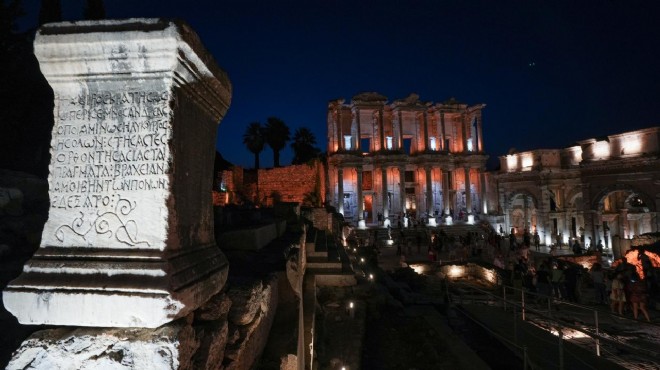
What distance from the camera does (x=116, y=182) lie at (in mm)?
1788

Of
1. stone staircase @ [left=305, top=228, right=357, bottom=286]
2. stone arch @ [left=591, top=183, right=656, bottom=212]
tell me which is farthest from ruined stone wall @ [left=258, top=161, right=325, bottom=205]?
stone staircase @ [left=305, top=228, right=357, bottom=286]

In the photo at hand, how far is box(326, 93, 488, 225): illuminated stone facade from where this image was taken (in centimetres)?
3434

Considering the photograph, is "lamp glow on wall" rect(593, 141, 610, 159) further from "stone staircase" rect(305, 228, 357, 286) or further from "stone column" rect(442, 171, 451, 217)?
"stone staircase" rect(305, 228, 357, 286)

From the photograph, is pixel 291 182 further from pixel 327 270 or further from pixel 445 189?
pixel 327 270

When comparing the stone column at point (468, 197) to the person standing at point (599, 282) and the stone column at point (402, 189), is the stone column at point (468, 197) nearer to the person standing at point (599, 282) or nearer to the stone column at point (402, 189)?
the stone column at point (402, 189)

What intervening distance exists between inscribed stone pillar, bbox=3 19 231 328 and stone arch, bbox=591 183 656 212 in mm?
32957

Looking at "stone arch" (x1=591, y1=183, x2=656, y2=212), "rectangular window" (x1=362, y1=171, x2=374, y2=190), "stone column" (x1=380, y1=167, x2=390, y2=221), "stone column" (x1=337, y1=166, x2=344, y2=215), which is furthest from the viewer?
"rectangular window" (x1=362, y1=171, x2=374, y2=190)

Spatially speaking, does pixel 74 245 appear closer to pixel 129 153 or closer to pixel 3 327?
pixel 129 153

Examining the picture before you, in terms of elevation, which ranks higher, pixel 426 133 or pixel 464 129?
pixel 464 129

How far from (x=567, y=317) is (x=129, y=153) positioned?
11.7 m

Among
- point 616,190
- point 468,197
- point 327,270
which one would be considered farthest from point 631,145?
point 327,270

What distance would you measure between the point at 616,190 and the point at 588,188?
1.83 meters

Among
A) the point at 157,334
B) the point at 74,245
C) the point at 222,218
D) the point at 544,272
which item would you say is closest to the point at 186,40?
the point at 74,245

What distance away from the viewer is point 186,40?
180 cm
